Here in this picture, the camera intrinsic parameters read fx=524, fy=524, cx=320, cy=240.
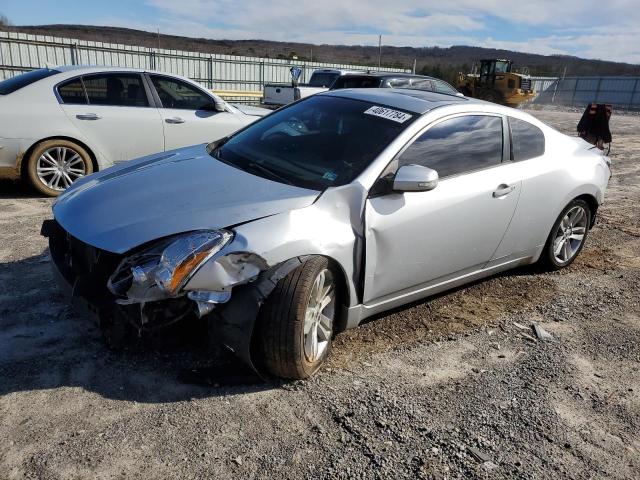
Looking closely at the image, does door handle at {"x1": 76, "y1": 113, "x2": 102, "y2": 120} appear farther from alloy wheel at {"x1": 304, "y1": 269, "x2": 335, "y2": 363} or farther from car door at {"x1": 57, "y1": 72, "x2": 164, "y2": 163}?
alloy wheel at {"x1": 304, "y1": 269, "x2": 335, "y2": 363}

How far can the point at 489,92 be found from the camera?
28.8m

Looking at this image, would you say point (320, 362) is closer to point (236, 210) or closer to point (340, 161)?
point (236, 210)

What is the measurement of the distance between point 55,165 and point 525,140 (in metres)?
5.28

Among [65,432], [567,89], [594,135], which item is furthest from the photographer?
[567,89]

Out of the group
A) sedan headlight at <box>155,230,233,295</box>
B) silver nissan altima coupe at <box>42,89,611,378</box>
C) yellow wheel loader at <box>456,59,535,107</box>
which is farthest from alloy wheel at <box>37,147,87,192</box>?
yellow wheel loader at <box>456,59,535,107</box>

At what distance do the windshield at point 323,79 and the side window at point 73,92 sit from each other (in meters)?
11.1

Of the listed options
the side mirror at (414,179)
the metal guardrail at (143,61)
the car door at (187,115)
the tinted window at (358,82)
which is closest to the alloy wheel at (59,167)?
the car door at (187,115)

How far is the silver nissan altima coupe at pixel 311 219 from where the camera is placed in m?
2.66

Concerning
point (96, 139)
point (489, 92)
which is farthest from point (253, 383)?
point (489, 92)

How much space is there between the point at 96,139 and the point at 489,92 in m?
26.3

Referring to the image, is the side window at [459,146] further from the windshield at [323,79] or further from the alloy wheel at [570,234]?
the windshield at [323,79]

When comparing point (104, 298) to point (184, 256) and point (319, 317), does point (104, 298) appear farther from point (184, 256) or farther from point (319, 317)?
point (319, 317)

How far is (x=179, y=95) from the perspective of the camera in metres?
7.06

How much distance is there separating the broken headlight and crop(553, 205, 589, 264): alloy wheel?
3353 millimetres
